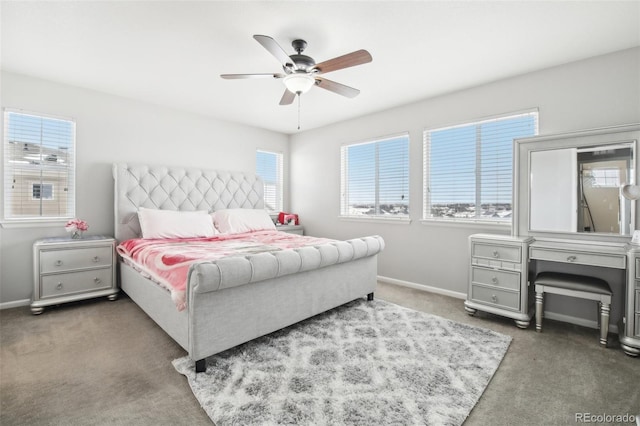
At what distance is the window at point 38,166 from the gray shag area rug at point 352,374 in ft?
9.03

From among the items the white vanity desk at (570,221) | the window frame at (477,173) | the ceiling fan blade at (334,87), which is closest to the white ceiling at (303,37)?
the ceiling fan blade at (334,87)

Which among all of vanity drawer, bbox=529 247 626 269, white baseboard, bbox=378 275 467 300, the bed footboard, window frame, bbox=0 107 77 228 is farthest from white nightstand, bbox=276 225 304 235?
vanity drawer, bbox=529 247 626 269

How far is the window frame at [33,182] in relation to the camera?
3168 millimetres

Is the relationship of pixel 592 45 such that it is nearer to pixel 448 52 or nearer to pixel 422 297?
pixel 448 52

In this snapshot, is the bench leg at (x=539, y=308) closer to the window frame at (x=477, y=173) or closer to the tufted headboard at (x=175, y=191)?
the window frame at (x=477, y=173)

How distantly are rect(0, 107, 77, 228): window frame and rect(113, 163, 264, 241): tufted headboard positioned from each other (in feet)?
1.50

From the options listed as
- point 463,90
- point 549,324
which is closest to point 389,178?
point 463,90

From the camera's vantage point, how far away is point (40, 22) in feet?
7.50

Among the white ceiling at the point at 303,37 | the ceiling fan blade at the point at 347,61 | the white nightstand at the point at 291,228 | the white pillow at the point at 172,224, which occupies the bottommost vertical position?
the white nightstand at the point at 291,228

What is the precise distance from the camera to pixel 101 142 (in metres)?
3.74

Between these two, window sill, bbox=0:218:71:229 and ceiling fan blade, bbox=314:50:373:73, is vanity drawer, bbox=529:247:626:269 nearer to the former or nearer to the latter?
ceiling fan blade, bbox=314:50:373:73

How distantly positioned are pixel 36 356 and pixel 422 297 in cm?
372

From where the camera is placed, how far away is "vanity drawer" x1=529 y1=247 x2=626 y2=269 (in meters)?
2.38
